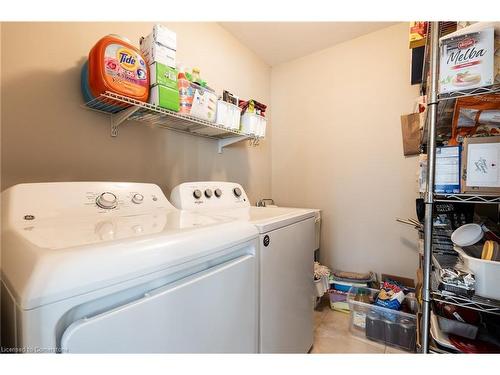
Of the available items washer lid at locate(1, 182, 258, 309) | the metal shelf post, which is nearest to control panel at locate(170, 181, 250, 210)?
washer lid at locate(1, 182, 258, 309)

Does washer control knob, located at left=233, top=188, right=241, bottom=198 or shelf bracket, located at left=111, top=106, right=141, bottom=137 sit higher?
shelf bracket, located at left=111, top=106, right=141, bottom=137

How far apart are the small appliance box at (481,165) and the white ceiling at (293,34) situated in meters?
1.68

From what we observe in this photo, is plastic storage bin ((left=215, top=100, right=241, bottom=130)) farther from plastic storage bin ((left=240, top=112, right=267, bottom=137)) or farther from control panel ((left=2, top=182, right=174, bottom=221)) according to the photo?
control panel ((left=2, top=182, right=174, bottom=221))

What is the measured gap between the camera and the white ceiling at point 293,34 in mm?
1942

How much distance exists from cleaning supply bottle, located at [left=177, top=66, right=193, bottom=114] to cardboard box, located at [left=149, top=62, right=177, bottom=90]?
0.30 feet

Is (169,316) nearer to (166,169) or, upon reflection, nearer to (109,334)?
(109,334)

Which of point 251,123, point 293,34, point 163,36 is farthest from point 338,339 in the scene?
point 293,34

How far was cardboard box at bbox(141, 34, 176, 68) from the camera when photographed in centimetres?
107

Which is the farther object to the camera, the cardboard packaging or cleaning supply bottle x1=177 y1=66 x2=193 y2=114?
the cardboard packaging

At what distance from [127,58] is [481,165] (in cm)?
149

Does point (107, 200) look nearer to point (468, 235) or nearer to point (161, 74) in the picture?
point (161, 74)

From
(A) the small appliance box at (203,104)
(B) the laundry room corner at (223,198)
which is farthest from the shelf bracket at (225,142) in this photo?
(A) the small appliance box at (203,104)

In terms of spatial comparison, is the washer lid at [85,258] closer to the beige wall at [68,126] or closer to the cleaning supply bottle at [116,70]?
the beige wall at [68,126]
